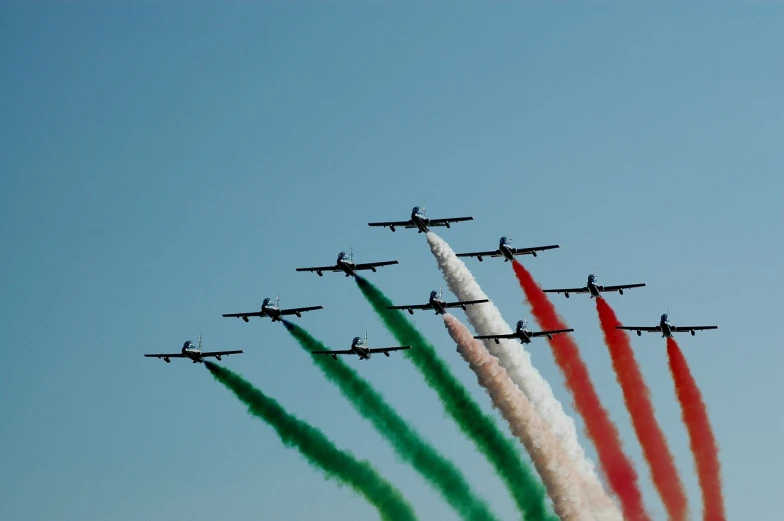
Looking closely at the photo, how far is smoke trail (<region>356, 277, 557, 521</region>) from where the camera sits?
13138 cm

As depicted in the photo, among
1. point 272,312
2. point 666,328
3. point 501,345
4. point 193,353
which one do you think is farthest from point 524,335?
point 193,353

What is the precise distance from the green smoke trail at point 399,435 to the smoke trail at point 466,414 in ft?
12.4

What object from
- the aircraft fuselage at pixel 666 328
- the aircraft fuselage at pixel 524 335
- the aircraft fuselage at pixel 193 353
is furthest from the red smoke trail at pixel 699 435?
the aircraft fuselage at pixel 193 353

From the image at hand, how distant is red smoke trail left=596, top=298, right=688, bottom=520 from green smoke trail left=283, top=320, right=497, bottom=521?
54.4ft

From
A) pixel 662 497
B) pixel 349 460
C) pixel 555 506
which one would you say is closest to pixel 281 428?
pixel 349 460

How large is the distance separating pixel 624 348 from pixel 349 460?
29.1m

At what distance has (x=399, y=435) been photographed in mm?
134375

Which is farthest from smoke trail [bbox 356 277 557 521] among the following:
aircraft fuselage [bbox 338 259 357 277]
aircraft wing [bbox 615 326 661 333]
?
aircraft wing [bbox 615 326 661 333]

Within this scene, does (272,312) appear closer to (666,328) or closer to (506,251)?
(506,251)

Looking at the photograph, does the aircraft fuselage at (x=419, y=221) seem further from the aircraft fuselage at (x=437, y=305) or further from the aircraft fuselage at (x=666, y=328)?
the aircraft fuselage at (x=666, y=328)

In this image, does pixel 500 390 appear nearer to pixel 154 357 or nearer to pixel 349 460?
Result: pixel 349 460

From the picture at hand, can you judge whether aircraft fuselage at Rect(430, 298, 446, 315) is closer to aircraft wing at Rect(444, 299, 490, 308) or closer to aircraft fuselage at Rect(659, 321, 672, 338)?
aircraft wing at Rect(444, 299, 490, 308)

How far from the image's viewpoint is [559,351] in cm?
13975

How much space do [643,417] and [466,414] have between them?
16913mm
